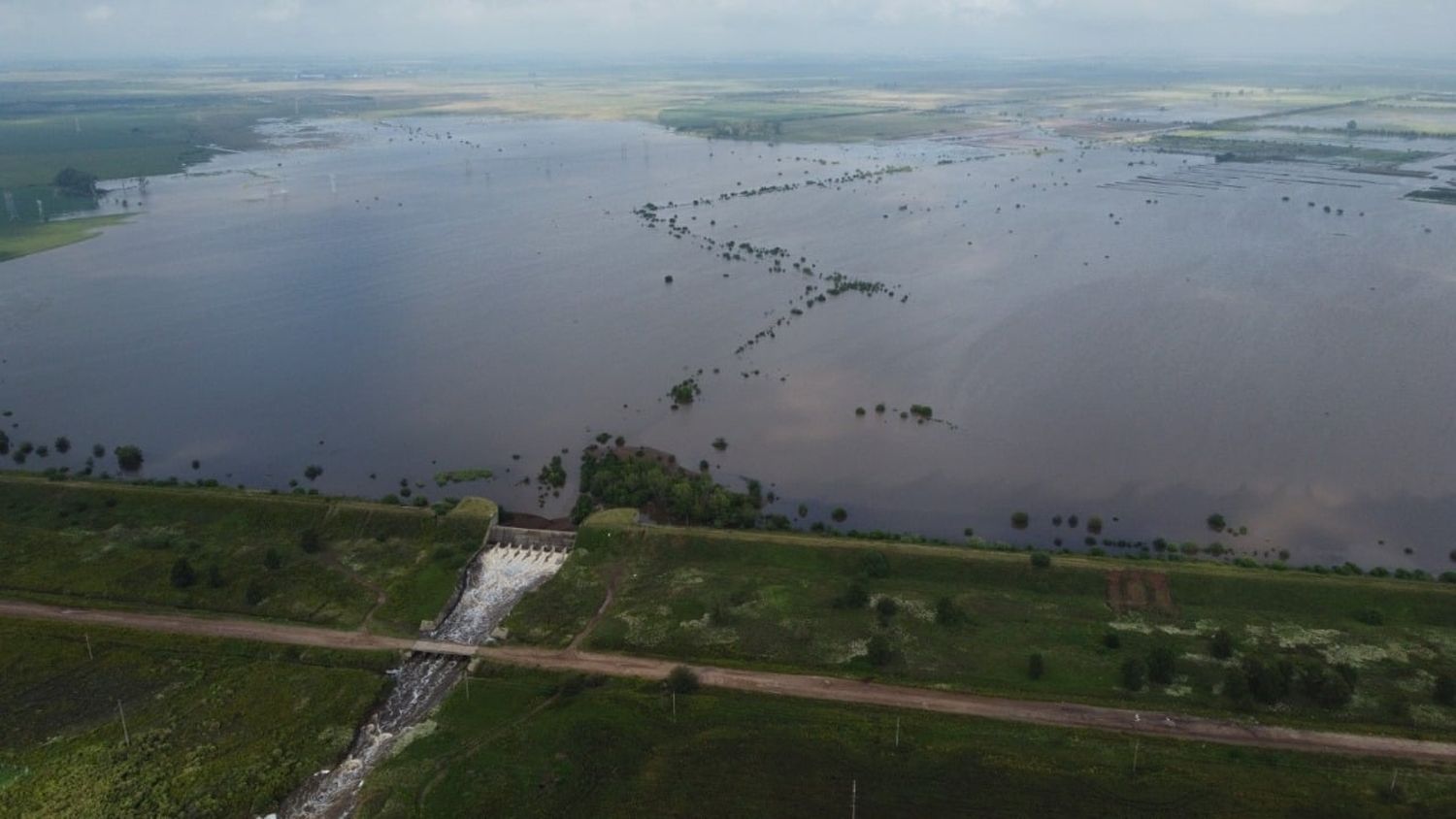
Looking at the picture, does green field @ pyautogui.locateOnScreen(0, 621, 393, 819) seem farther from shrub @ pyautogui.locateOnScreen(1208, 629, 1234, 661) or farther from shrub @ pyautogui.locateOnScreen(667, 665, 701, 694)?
shrub @ pyautogui.locateOnScreen(1208, 629, 1234, 661)

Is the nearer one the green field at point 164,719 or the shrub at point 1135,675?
the green field at point 164,719

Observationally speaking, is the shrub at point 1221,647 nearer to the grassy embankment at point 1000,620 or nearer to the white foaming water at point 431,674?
the grassy embankment at point 1000,620

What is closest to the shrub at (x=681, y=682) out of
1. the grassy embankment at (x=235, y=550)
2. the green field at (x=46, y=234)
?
the grassy embankment at (x=235, y=550)

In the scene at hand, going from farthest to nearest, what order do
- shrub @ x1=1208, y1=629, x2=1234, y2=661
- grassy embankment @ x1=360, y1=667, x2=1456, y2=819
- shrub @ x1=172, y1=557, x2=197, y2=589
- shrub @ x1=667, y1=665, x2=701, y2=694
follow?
shrub @ x1=172, y1=557, x2=197, y2=589 < shrub @ x1=1208, y1=629, x2=1234, y2=661 < shrub @ x1=667, y1=665, x2=701, y2=694 < grassy embankment @ x1=360, y1=667, x2=1456, y2=819

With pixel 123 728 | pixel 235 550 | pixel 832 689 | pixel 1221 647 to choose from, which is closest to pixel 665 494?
pixel 832 689

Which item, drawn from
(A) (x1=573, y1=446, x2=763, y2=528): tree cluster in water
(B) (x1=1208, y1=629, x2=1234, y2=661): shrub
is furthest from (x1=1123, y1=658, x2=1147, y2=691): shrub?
(A) (x1=573, y1=446, x2=763, y2=528): tree cluster in water

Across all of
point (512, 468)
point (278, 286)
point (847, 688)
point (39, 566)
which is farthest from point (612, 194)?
point (847, 688)

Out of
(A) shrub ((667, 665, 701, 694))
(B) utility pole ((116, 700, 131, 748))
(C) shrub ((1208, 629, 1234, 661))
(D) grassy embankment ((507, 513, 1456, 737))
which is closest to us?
(B) utility pole ((116, 700, 131, 748))
